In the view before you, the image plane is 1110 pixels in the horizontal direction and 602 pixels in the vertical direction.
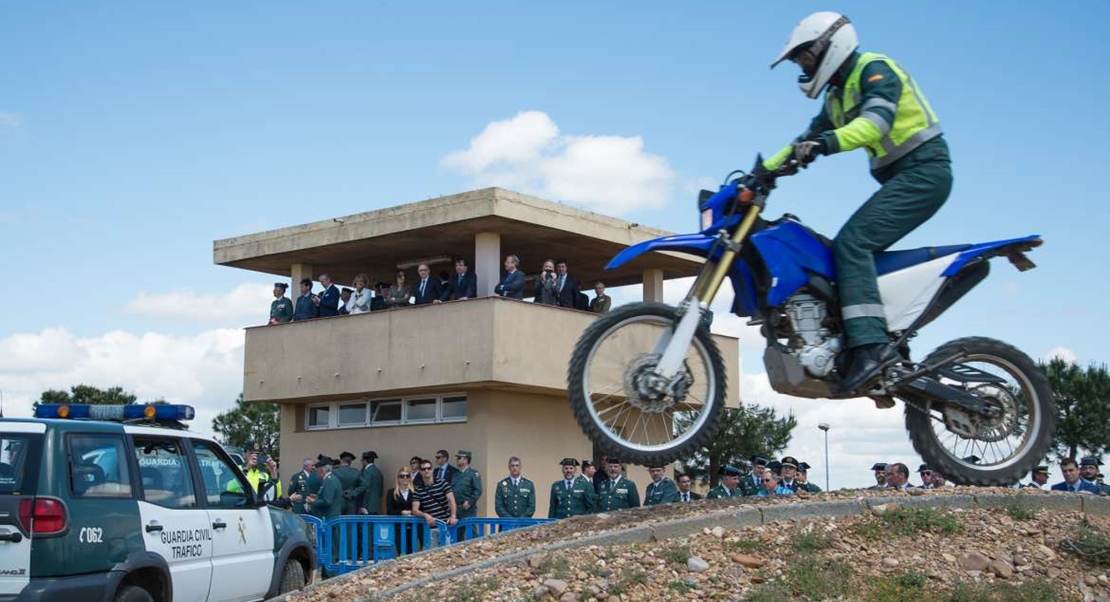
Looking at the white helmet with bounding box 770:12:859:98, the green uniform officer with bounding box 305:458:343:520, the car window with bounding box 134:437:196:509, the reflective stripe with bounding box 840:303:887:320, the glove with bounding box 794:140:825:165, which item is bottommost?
the green uniform officer with bounding box 305:458:343:520

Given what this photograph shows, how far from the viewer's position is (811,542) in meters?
8.01

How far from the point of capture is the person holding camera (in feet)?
79.2

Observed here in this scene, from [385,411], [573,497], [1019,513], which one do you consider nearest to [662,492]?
[573,497]

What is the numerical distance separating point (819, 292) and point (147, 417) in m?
5.63

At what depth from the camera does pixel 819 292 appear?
28.1 feet

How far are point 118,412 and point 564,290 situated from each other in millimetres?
14629

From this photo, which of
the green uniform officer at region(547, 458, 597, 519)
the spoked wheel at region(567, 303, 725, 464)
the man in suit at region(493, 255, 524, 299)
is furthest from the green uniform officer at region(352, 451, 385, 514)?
the spoked wheel at region(567, 303, 725, 464)

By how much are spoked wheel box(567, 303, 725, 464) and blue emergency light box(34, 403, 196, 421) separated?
4084 millimetres

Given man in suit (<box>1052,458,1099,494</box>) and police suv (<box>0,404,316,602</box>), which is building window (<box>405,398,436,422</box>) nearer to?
police suv (<box>0,404,316,602</box>)

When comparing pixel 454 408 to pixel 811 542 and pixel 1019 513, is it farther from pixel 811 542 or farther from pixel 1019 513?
pixel 811 542

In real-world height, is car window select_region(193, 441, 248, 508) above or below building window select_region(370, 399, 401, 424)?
below

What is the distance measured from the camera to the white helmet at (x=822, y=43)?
28.5 feet

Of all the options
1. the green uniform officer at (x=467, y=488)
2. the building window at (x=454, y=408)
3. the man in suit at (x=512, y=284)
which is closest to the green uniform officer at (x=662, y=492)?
the green uniform officer at (x=467, y=488)

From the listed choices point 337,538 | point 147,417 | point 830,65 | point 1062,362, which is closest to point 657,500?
point 337,538
